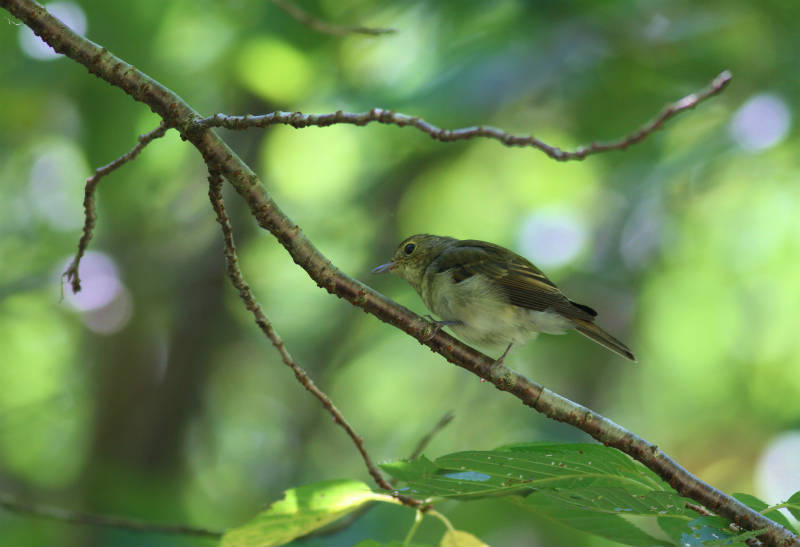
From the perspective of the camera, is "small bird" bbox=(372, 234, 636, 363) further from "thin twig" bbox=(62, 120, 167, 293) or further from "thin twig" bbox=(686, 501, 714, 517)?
"thin twig" bbox=(62, 120, 167, 293)

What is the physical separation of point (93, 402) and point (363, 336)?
2.47 metres

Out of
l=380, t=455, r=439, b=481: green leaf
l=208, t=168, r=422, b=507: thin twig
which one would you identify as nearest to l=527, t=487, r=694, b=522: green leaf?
l=380, t=455, r=439, b=481: green leaf

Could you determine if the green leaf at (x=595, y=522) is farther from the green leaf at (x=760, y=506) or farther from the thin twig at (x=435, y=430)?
the thin twig at (x=435, y=430)

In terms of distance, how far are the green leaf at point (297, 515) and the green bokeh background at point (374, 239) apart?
70.5 inches

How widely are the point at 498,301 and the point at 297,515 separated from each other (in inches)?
92.5

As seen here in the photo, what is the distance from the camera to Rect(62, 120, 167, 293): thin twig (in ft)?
7.46

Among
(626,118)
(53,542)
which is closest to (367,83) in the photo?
(626,118)

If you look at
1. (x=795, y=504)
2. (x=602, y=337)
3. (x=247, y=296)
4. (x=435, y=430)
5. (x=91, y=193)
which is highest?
(x=602, y=337)

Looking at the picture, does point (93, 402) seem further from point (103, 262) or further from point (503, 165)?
point (503, 165)

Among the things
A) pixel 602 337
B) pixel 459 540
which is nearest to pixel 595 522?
pixel 459 540

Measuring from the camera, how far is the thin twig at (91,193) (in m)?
2.27

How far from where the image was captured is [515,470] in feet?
5.80

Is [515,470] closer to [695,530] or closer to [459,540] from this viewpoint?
[459,540]

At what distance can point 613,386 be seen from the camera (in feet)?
27.5
